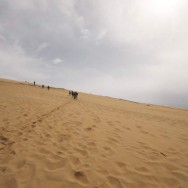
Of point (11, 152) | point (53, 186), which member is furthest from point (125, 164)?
point (11, 152)

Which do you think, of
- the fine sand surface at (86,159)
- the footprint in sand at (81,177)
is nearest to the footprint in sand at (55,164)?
the fine sand surface at (86,159)

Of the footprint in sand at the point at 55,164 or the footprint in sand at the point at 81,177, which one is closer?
the footprint in sand at the point at 81,177

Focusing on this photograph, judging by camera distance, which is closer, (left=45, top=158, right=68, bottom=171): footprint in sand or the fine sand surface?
the fine sand surface

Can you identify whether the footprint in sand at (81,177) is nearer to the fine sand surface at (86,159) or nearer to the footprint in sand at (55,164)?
the fine sand surface at (86,159)

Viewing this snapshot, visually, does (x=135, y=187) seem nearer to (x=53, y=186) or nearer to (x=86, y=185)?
(x=86, y=185)

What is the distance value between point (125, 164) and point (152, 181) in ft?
2.76

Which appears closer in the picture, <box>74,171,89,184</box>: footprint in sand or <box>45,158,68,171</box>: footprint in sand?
<box>74,171,89,184</box>: footprint in sand

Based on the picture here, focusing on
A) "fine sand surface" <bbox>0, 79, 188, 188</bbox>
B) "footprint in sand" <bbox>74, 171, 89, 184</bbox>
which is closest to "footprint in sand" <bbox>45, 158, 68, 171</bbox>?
"fine sand surface" <bbox>0, 79, 188, 188</bbox>

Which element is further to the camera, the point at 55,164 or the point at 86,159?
the point at 86,159

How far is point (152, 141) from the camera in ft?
20.8

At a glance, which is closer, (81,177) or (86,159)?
(81,177)

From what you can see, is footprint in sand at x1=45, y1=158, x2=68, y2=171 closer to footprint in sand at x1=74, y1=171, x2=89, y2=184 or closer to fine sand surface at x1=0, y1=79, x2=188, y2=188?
fine sand surface at x1=0, y1=79, x2=188, y2=188

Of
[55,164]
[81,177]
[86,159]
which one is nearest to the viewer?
[81,177]

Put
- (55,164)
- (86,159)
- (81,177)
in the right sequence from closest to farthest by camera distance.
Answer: (81,177)
(55,164)
(86,159)
